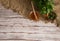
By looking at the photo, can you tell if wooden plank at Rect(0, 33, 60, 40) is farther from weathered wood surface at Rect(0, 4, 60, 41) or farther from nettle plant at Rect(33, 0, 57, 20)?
nettle plant at Rect(33, 0, 57, 20)

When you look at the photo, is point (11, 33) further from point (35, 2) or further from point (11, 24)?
point (35, 2)

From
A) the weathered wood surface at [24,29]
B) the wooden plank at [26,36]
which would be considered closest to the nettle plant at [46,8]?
the weathered wood surface at [24,29]

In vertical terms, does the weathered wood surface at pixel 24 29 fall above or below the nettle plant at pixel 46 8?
below

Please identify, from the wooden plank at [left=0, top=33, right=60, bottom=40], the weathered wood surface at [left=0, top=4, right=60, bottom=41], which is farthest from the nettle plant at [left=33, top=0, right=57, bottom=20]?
the wooden plank at [left=0, top=33, right=60, bottom=40]

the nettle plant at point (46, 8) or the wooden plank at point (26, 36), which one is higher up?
the nettle plant at point (46, 8)

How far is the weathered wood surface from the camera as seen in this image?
1592mm

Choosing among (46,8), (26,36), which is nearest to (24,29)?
(26,36)

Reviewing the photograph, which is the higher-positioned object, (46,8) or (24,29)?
(46,8)

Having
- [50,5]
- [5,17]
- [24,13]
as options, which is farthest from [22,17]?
[50,5]

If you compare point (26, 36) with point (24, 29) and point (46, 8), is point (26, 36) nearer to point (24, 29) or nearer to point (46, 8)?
point (24, 29)

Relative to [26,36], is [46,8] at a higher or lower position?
higher

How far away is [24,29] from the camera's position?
1632mm

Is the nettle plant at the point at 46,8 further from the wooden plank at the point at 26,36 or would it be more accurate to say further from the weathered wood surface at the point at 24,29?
the wooden plank at the point at 26,36

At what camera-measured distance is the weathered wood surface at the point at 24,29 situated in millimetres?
1592
